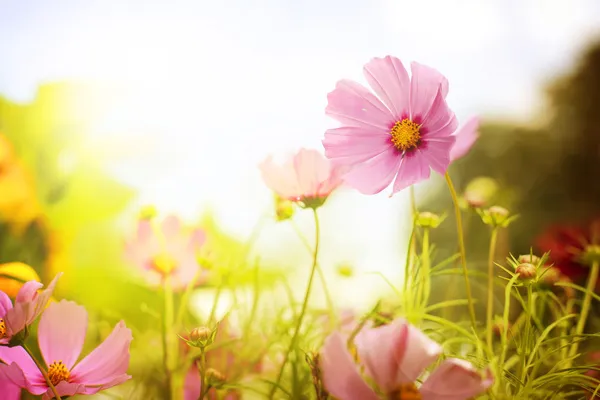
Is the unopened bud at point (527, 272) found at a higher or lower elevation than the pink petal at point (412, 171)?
lower

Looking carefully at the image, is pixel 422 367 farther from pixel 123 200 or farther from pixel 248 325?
pixel 123 200

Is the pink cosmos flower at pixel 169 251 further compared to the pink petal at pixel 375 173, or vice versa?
A: the pink cosmos flower at pixel 169 251

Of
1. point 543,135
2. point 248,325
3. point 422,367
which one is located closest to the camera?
point 422,367

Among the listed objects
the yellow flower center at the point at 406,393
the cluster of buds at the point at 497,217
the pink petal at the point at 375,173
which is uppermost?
the pink petal at the point at 375,173

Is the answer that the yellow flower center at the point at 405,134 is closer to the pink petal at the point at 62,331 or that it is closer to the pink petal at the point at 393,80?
the pink petal at the point at 393,80

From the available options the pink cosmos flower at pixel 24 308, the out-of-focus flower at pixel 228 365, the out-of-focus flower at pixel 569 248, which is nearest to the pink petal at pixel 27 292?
the pink cosmos flower at pixel 24 308

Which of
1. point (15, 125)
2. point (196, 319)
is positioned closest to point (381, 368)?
point (196, 319)

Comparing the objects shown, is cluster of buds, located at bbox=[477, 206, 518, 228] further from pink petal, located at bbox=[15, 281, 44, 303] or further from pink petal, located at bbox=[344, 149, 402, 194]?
pink petal, located at bbox=[15, 281, 44, 303]
